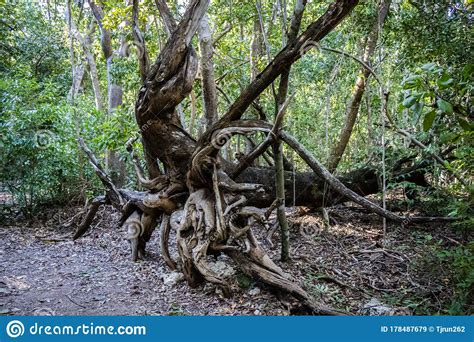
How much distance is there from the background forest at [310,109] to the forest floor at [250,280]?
163mm

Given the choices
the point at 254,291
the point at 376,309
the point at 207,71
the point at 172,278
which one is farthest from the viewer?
the point at 207,71

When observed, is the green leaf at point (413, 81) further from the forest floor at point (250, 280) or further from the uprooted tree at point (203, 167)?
the forest floor at point (250, 280)

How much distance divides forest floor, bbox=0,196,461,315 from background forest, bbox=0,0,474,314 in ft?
0.54

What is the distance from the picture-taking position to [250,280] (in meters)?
3.72

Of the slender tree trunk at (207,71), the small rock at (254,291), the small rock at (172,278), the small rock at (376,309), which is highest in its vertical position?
the slender tree trunk at (207,71)

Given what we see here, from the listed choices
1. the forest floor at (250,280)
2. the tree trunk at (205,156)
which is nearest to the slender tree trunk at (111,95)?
the forest floor at (250,280)

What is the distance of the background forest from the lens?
12.8 ft

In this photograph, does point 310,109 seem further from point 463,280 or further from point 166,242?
point 463,280

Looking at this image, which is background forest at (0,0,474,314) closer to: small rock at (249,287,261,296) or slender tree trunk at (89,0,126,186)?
slender tree trunk at (89,0,126,186)

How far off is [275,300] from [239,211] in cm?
90

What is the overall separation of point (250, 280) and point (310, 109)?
5784mm

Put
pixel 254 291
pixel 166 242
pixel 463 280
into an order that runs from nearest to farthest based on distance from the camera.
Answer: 1. pixel 463 280
2. pixel 254 291
3. pixel 166 242

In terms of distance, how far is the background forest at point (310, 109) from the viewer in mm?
3916

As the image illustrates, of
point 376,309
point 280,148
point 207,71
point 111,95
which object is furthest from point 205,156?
point 111,95
